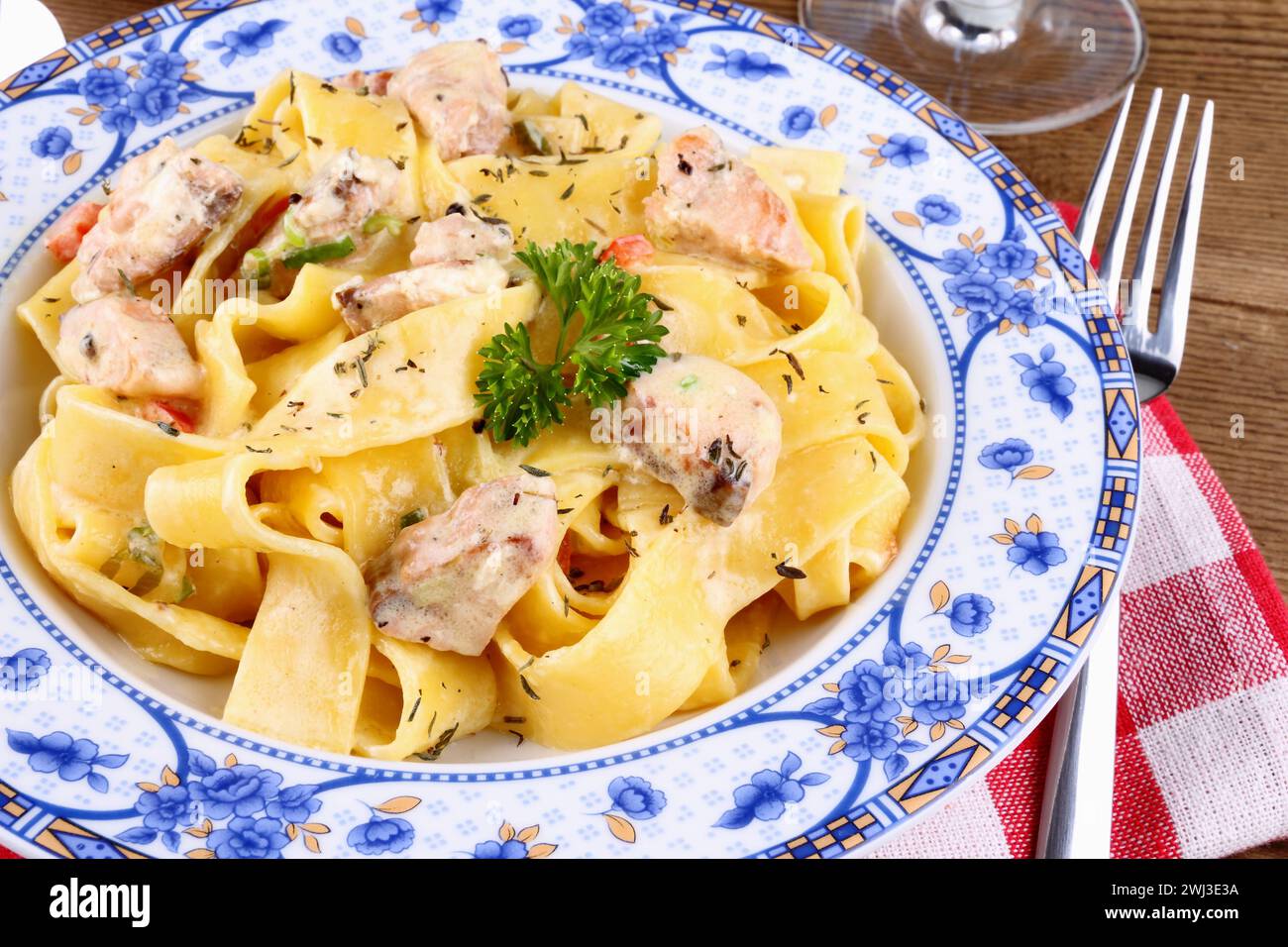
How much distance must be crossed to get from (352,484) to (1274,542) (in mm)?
2996

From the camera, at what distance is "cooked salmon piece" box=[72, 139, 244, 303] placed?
3701 mm

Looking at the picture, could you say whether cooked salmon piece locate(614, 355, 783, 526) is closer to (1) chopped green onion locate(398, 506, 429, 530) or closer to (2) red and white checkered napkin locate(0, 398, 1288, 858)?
(1) chopped green onion locate(398, 506, 429, 530)

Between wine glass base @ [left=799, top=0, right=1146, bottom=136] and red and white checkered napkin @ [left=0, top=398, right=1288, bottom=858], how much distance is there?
6.58ft

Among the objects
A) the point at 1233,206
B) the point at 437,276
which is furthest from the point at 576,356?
the point at 1233,206

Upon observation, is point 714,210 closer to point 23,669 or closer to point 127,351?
point 127,351

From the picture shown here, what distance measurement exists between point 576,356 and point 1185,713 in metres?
1.97

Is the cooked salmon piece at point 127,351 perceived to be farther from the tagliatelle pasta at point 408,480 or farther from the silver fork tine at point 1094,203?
the silver fork tine at point 1094,203

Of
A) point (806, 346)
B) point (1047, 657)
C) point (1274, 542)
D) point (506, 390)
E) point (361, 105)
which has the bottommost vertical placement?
point (1274, 542)

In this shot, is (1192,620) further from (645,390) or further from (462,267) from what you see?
(462,267)

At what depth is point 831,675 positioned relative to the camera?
3203 millimetres

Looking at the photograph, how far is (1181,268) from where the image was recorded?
14.7 ft

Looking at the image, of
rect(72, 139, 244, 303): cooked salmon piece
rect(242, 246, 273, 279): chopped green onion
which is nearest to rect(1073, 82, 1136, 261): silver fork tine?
rect(242, 246, 273, 279): chopped green onion

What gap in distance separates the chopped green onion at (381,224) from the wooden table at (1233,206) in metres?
2.50

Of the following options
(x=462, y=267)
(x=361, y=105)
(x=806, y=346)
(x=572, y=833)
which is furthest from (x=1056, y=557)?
(x=361, y=105)
